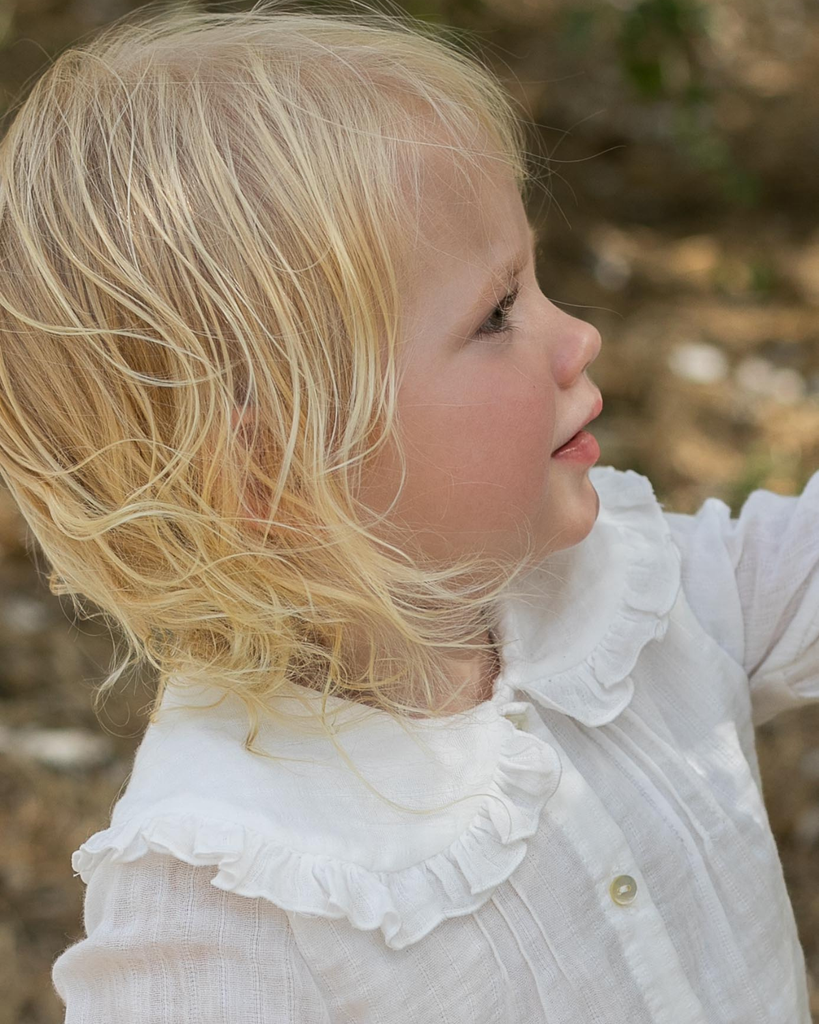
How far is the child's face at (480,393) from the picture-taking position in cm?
97

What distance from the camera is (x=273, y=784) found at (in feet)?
3.07

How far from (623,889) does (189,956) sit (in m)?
0.33

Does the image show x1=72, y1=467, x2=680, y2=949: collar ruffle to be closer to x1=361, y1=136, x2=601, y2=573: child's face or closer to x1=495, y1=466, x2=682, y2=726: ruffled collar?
x1=495, y1=466, x2=682, y2=726: ruffled collar

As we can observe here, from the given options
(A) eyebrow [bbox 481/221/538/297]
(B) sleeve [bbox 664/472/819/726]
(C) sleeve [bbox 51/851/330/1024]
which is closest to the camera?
(C) sleeve [bbox 51/851/330/1024]

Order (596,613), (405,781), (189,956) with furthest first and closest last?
(596,613)
(405,781)
(189,956)

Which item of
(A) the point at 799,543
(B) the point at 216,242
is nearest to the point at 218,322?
(B) the point at 216,242

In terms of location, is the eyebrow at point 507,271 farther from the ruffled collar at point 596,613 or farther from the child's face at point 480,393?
the ruffled collar at point 596,613

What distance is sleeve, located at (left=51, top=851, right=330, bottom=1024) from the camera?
87cm

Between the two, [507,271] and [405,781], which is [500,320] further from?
[405,781]

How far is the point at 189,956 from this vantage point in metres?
0.88

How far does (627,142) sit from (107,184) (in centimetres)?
300

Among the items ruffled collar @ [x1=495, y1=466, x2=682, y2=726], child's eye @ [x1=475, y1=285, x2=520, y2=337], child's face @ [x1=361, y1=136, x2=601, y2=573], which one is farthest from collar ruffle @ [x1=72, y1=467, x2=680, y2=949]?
child's eye @ [x1=475, y1=285, x2=520, y2=337]

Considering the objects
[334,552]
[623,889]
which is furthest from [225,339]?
[623,889]

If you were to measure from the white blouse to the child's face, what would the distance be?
123mm
